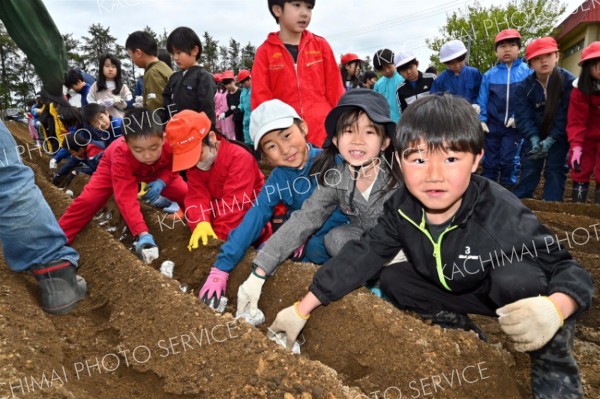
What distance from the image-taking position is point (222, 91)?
1071 cm

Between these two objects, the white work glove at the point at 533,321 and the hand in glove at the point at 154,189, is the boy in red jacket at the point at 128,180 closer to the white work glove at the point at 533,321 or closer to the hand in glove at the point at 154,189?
the hand in glove at the point at 154,189

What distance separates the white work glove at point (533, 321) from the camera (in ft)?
4.68

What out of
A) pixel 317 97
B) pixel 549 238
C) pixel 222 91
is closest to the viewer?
pixel 549 238

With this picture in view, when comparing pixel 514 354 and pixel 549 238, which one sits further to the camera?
pixel 514 354

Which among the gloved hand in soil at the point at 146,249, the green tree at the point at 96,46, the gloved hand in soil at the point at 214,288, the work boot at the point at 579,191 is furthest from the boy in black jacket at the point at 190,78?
the green tree at the point at 96,46

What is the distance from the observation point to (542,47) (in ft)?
13.4

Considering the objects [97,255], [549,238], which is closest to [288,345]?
[549,238]

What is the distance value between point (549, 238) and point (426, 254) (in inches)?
19.3

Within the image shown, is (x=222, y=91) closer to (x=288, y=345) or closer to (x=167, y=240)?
(x=167, y=240)

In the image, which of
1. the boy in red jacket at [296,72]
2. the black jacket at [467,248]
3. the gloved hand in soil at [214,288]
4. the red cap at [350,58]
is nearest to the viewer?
the black jacket at [467,248]

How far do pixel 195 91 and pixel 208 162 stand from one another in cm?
150

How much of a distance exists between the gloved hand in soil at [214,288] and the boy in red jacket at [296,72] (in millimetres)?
1468

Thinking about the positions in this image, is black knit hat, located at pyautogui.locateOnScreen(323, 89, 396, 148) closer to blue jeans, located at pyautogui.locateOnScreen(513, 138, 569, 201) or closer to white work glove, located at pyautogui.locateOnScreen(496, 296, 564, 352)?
white work glove, located at pyautogui.locateOnScreen(496, 296, 564, 352)

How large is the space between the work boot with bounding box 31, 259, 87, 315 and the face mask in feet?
4.06
